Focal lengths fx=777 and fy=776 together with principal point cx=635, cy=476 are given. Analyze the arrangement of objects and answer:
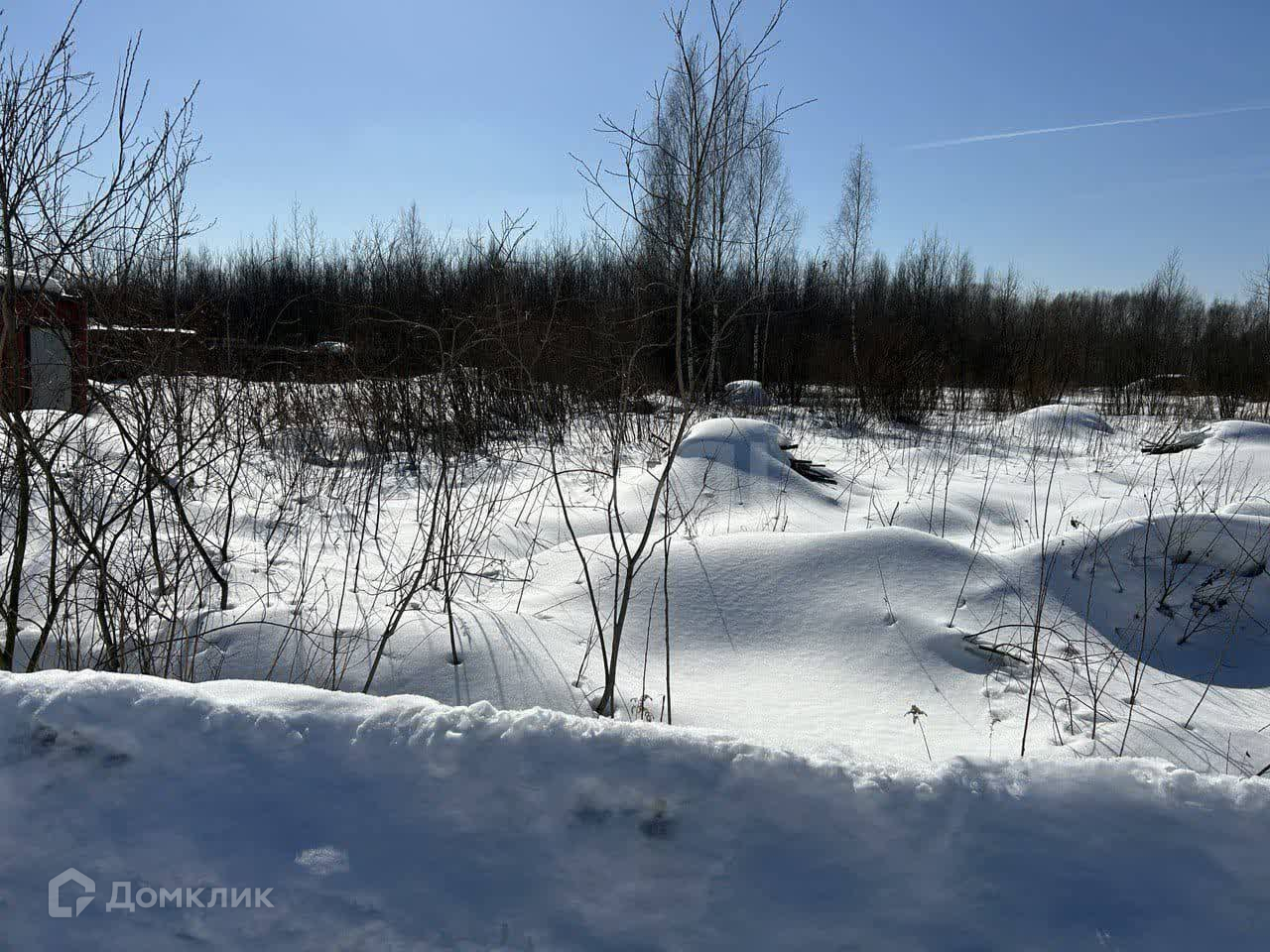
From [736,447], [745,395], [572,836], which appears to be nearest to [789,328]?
[745,395]

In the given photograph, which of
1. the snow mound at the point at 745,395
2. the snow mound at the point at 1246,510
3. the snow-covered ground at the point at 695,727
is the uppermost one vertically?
the snow mound at the point at 745,395

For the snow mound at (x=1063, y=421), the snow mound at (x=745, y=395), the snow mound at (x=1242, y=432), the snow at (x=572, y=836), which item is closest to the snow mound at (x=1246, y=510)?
the snow at (x=572, y=836)

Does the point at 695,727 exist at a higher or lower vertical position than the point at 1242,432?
lower

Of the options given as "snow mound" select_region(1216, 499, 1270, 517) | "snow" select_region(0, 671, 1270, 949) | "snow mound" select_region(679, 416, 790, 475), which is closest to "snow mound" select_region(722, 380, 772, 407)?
"snow mound" select_region(679, 416, 790, 475)

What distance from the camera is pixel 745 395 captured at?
12578mm

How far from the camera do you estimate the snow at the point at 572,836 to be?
3.58 ft

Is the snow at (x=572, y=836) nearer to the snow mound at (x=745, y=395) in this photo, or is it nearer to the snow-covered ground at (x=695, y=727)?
the snow-covered ground at (x=695, y=727)

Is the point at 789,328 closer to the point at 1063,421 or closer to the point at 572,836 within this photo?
the point at 1063,421

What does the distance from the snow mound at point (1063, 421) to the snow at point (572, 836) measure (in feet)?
33.9

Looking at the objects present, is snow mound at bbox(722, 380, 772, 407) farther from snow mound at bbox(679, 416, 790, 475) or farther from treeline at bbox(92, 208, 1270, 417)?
snow mound at bbox(679, 416, 790, 475)

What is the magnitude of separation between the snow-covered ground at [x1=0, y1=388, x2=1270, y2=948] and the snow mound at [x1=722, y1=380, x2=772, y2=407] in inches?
239

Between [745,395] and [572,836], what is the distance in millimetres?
11663

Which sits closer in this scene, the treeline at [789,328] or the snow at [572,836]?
the snow at [572,836]

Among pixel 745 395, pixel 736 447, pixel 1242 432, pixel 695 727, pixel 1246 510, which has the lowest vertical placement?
pixel 695 727
